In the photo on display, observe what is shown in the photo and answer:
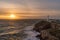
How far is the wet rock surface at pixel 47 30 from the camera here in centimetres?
128

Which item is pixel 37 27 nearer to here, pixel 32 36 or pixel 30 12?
pixel 32 36

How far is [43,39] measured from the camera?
4.32ft

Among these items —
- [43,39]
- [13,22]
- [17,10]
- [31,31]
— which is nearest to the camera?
[43,39]

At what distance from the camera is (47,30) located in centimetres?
137

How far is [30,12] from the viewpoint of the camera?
71.2 inches

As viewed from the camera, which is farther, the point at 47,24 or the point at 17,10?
the point at 17,10

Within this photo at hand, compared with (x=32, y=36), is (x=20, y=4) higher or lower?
higher

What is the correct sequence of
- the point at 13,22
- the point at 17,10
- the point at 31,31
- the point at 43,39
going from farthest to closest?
the point at 17,10 < the point at 13,22 < the point at 31,31 < the point at 43,39

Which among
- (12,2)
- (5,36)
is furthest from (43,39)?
(12,2)

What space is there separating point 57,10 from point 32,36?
0.65m

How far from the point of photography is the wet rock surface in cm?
128

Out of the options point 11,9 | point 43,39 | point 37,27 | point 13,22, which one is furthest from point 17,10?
point 43,39

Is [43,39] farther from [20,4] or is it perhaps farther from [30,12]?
[20,4]

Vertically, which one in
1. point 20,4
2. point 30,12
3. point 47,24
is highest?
point 20,4
